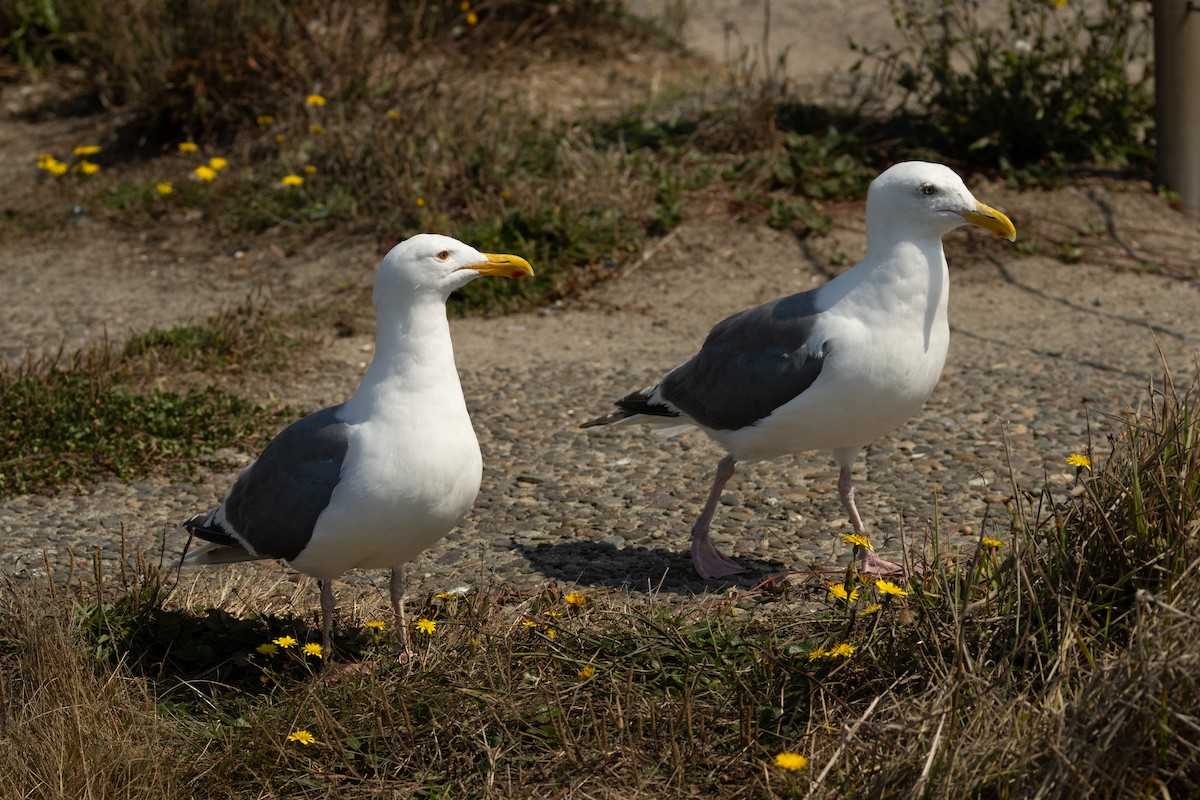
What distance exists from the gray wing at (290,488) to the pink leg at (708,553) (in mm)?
1389

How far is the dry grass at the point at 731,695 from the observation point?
9.98 feet

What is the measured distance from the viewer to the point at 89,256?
904 centimetres

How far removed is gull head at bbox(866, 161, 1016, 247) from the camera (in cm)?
443

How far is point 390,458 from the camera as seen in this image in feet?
12.4

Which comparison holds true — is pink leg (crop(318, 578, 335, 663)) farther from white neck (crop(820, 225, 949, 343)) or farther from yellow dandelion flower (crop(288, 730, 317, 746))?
white neck (crop(820, 225, 949, 343))

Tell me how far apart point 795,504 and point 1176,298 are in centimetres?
346

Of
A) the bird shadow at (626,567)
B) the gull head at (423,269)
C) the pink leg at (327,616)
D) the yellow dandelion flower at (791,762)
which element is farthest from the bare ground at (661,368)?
the gull head at (423,269)

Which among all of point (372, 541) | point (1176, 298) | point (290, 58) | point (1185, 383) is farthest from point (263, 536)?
point (290, 58)

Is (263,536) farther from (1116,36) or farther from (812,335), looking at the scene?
(1116,36)

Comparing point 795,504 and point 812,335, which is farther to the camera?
point 795,504

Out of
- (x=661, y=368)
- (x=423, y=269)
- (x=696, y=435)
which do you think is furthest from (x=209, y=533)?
(x=661, y=368)

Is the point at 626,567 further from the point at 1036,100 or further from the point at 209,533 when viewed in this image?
the point at 1036,100

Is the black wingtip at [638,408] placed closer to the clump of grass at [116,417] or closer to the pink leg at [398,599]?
the pink leg at [398,599]

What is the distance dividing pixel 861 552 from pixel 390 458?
168cm
